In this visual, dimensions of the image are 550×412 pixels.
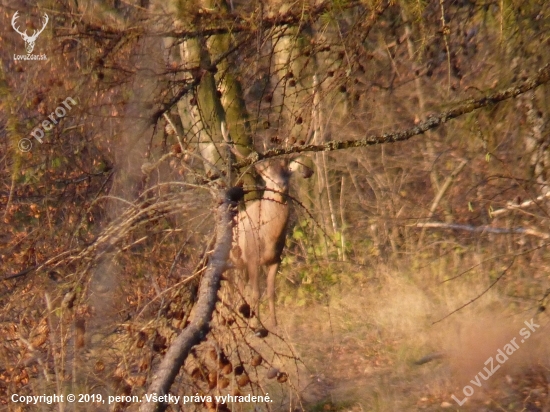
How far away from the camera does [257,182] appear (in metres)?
7.08

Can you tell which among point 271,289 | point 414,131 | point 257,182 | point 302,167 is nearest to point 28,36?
point 257,182

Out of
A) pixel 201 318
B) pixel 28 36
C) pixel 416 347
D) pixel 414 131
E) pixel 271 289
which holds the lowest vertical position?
pixel 201 318

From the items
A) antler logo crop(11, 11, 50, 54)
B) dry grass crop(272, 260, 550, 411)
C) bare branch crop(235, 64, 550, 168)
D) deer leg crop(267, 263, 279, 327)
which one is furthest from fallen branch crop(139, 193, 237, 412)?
deer leg crop(267, 263, 279, 327)

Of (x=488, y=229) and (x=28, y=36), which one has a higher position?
(x=28, y=36)

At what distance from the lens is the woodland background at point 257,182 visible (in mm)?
3766

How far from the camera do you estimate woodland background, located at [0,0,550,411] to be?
377 cm

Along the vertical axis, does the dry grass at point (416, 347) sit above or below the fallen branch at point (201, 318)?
above

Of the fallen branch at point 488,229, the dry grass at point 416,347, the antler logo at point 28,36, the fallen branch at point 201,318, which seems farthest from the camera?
the fallen branch at point 488,229

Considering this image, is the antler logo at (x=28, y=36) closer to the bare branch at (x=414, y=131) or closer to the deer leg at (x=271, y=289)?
the bare branch at (x=414, y=131)

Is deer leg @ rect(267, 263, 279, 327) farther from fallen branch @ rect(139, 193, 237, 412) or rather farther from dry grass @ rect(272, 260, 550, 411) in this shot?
fallen branch @ rect(139, 193, 237, 412)

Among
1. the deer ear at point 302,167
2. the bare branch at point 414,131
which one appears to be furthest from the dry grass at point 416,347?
the bare branch at point 414,131

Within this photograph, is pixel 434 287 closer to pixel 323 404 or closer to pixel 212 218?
pixel 323 404

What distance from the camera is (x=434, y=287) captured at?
808 cm

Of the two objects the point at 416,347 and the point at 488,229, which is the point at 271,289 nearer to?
the point at 416,347
